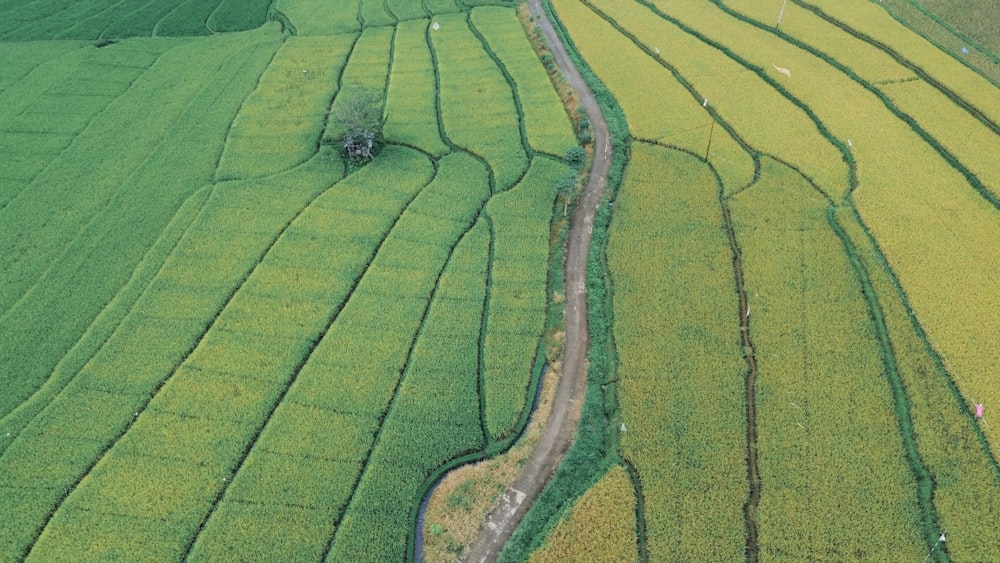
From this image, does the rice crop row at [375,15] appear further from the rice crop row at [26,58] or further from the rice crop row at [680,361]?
the rice crop row at [680,361]

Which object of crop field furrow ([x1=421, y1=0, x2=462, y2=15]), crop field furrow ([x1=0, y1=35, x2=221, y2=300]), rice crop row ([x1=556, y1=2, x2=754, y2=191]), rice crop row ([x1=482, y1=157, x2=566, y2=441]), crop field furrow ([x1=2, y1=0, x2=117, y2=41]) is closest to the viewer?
rice crop row ([x1=482, y1=157, x2=566, y2=441])

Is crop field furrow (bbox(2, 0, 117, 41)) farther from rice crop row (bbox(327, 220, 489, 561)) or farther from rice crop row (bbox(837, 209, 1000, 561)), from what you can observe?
rice crop row (bbox(837, 209, 1000, 561))

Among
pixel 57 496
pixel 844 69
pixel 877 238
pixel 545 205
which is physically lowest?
pixel 57 496

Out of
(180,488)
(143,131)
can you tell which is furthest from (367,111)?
(180,488)

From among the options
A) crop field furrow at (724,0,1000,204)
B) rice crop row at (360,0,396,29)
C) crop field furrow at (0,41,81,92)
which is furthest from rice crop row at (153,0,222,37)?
crop field furrow at (724,0,1000,204)

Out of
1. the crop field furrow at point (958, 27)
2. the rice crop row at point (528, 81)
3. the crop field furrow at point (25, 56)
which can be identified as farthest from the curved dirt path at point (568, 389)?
the crop field furrow at point (25, 56)

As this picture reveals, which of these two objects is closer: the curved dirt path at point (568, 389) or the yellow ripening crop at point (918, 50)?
the curved dirt path at point (568, 389)

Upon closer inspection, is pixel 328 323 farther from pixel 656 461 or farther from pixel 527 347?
pixel 656 461
